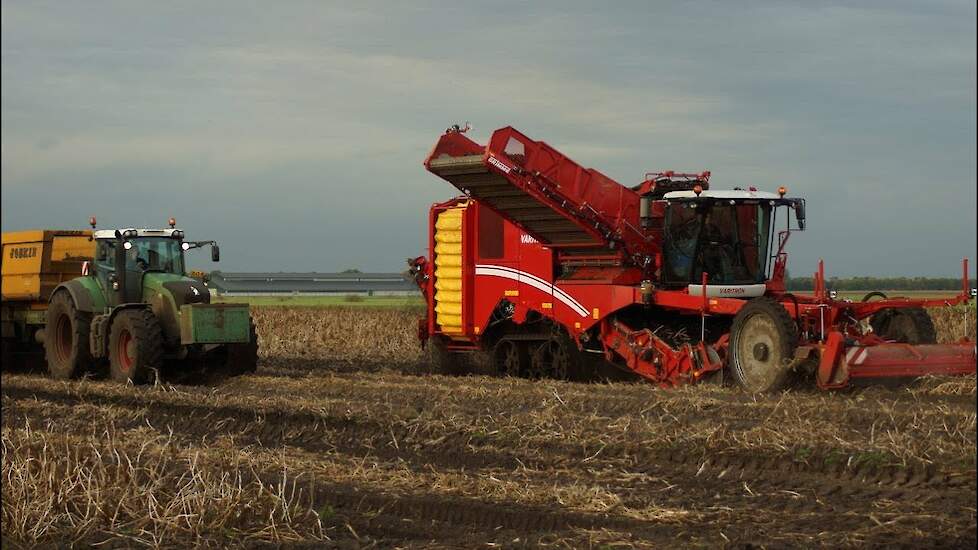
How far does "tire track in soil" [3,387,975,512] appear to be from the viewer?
9047 millimetres

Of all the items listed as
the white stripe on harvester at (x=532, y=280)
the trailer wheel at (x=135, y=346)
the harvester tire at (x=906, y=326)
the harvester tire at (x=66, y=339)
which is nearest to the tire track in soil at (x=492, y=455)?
the trailer wheel at (x=135, y=346)

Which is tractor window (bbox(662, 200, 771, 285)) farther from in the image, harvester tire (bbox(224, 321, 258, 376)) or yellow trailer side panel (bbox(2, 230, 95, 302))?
yellow trailer side panel (bbox(2, 230, 95, 302))

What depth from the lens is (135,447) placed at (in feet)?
38.0

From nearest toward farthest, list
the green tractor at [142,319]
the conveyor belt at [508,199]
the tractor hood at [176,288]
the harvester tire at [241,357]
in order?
the conveyor belt at [508,199] < the green tractor at [142,319] < the tractor hood at [176,288] < the harvester tire at [241,357]

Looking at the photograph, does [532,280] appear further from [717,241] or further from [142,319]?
[142,319]

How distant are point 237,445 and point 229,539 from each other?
399 cm

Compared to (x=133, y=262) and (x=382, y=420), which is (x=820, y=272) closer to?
(x=382, y=420)

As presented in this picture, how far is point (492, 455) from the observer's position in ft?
35.3

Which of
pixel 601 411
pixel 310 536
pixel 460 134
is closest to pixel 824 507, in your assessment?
pixel 310 536

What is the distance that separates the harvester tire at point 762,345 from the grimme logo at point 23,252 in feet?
37.2

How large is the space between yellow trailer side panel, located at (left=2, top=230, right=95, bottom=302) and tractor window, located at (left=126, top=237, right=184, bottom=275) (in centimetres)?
230

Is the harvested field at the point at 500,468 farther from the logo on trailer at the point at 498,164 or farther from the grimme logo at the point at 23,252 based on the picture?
the grimme logo at the point at 23,252

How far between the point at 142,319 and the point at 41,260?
350 centimetres

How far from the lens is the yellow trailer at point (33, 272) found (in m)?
19.8
